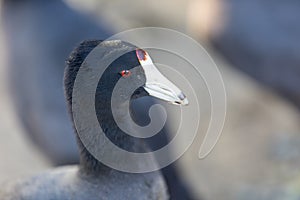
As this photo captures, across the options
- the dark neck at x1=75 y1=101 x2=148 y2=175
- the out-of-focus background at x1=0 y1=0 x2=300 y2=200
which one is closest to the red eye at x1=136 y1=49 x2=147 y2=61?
the dark neck at x1=75 y1=101 x2=148 y2=175

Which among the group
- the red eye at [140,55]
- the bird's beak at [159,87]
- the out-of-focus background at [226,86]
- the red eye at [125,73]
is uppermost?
the red eye at [140,55]

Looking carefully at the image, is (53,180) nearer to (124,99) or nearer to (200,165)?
(124,99)

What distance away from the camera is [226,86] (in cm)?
621

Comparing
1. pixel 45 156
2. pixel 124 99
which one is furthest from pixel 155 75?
pixel 45 156

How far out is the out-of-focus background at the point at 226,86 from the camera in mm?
5113

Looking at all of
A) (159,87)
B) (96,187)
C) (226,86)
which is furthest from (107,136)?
(226,86)

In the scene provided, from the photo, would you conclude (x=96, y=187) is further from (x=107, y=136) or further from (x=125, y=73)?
(x=125, y=73)

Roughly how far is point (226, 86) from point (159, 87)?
304 cm

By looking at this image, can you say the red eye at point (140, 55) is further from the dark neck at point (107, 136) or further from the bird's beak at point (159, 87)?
the dark neck at point (107, 136)

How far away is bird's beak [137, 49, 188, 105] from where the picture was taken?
3.13m

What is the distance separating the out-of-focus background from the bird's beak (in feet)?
5.57

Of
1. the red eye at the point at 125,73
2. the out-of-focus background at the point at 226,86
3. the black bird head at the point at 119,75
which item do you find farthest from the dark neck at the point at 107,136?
the out-of-focus background at the point at 226,86

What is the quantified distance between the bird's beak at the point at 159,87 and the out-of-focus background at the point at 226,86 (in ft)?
5.57

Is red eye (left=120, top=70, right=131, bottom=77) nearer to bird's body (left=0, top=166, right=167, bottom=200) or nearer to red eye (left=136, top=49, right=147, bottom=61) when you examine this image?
red eye (left=136, top=49, right=147, bottom=61)
